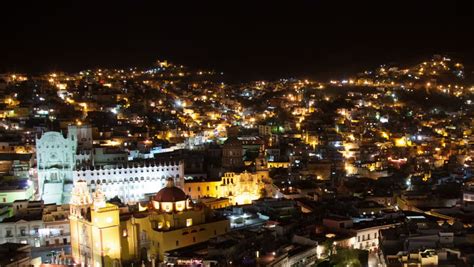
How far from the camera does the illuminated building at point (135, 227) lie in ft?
70.0

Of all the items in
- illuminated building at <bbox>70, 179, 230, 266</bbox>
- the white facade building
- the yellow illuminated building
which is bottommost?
illuminated building at <bbox>70, 179, 230, 266</bbox>

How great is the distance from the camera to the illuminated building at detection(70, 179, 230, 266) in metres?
21.3

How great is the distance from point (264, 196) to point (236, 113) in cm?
3745

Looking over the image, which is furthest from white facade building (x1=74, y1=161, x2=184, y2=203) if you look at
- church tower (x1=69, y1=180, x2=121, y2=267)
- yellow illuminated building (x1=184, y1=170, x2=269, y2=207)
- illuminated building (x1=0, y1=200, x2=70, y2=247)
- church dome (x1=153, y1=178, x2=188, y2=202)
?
church tower (x1=69, y1=180, x2=121, y2=267)

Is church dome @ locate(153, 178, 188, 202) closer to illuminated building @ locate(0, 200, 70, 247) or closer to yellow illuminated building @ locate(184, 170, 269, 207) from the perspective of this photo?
illuminated building @ locate(0, 200, 70, 247)

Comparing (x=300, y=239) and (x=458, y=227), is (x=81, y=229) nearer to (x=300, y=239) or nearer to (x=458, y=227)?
(x=300, y=239)

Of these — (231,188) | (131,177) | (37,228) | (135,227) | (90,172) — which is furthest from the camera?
(231,188)

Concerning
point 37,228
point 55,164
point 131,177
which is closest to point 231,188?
point 131,177

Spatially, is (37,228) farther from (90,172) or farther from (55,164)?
(55,164)

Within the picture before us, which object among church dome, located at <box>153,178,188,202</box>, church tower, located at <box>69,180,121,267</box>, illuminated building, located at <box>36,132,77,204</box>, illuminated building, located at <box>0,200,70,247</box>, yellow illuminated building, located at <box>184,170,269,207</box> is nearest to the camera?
church tower, located at <box>69,180,121,267</box>

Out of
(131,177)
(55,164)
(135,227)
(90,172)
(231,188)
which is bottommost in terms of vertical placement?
(135,227)

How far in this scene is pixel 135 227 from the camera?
22609mm

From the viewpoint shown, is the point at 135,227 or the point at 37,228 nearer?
the point at 135,227

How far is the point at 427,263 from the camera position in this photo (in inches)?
755
